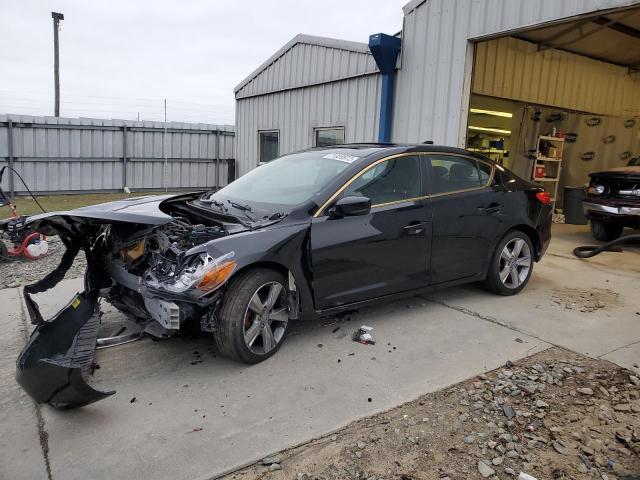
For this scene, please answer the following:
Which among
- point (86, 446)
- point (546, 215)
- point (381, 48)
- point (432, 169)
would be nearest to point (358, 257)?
point (432, 169)

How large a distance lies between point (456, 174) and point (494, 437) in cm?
264

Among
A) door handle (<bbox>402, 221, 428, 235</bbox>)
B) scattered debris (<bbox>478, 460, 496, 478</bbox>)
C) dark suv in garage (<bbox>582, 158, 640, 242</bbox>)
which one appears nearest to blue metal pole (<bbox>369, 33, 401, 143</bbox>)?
dark suv in garage (<bbox>582, 158, 640, 242</bbox>)

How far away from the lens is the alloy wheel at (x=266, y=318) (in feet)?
11.4

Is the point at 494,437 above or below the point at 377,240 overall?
below

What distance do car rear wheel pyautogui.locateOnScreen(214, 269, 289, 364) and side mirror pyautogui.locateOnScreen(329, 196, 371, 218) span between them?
0.64 metres

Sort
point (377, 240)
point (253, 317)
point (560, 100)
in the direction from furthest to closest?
1. point (560, 100)
2. point (377, 240)
3. point (253, 317)

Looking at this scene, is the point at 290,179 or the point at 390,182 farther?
the point at 290,179

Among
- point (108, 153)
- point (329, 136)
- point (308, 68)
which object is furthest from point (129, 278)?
point (108, 153)

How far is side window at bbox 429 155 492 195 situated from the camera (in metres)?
4.58

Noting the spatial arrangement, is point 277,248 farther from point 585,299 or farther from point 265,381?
point 585,299

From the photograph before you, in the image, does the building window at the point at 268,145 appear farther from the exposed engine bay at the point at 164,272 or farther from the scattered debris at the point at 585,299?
the exposed engine bay at the point at 164,272

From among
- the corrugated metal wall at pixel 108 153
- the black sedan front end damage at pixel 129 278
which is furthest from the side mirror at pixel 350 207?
the corrugated metal wall at pixel 108 153

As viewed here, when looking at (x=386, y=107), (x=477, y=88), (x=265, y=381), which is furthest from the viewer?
(x=477, y=88)

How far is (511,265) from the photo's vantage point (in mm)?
5160
